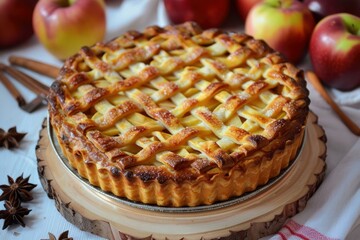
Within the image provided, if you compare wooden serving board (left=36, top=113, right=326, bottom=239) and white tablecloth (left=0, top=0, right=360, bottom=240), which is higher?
wooden serving board (left=36, top=113, right=326, bottom=239)

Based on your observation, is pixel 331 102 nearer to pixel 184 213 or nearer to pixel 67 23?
pixel 184 213

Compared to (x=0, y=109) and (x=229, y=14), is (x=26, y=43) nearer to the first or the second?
(x=0, y=109)

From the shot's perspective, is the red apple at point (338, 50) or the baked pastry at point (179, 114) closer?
the baked pastry at point (179, 114)

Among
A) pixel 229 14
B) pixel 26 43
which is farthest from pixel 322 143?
pixel 26 43

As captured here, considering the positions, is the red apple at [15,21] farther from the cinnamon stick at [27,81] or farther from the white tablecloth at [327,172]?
the cinnamon stick at [27,81]

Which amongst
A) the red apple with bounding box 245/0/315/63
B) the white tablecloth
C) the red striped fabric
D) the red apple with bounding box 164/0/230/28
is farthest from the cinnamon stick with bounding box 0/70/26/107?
the red striped fabric

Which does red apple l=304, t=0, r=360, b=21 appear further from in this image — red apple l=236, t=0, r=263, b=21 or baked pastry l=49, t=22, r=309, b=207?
baked pastry l=49, t=22, r=309, b=207

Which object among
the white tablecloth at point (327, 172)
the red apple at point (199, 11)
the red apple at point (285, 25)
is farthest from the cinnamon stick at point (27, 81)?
the red apple at point (285, 25)
